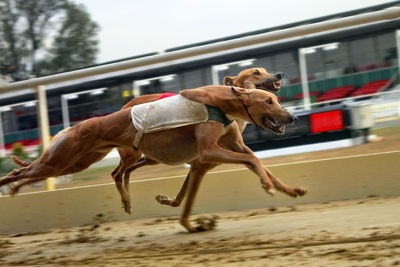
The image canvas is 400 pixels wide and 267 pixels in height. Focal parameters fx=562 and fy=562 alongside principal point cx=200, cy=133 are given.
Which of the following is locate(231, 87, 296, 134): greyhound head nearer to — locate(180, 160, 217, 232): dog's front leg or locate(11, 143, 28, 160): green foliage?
locate(180, 160, 217, 232): dog's front leg

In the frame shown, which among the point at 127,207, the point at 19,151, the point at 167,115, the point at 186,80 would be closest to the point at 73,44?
the point at 19,151

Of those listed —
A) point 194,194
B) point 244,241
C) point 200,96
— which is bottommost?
point 244,241

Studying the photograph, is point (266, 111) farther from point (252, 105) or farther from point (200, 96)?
point (200, 96)

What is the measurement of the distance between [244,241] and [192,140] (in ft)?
3.94

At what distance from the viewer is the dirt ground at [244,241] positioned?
158 inches

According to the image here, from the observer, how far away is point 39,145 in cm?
826

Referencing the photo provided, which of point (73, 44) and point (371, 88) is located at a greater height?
point (73, 44)

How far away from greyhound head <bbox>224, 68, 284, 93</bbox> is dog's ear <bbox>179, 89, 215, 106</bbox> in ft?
2.56

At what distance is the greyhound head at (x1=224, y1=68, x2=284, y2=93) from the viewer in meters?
6.23

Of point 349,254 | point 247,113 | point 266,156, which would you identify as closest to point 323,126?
point 266,156

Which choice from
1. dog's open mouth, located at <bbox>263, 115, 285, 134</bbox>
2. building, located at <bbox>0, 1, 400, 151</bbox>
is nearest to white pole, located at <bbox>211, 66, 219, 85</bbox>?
building, located at <bbox>0, 1, 400, 151</bbox>

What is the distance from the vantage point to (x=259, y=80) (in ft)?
20.7

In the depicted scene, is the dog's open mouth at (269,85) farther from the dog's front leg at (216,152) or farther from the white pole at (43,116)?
the white pole at (43,116)

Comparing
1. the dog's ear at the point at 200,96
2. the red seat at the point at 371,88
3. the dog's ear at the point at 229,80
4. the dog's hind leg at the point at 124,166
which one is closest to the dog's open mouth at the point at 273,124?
the dog's ear at the point at 200,96
